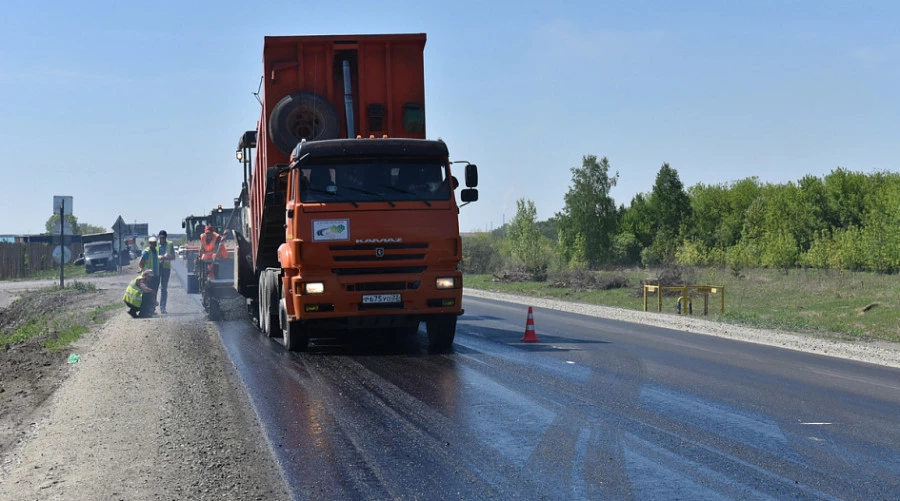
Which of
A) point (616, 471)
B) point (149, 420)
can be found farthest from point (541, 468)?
point (149, 420)

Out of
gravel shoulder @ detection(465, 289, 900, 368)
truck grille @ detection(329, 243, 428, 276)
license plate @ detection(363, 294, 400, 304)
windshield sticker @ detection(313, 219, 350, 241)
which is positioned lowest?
gravel shoulder @ detection(465, 289, 900, 368)

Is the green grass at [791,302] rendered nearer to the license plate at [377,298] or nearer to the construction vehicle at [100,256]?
the license plate at [377,298]

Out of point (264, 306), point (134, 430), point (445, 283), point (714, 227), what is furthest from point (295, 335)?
point (714, 227)

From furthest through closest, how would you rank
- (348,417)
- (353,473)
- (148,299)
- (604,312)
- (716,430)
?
(604,312)
(148,299)
(348,417)
(716,430)
(353,473)

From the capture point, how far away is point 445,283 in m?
13.4

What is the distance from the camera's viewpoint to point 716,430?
8039 millimetres

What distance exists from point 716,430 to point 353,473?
322 centimetres

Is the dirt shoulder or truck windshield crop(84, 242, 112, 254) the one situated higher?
truck windshield crop(84, 242, 112, 254)

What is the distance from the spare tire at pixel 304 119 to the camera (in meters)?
14.7

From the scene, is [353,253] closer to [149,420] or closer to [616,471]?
[149,420]

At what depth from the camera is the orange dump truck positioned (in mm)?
13086

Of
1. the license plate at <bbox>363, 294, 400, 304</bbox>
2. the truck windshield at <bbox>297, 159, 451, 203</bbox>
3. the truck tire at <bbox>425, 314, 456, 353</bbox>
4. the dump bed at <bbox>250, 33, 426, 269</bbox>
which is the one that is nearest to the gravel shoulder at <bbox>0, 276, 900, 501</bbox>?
the license plate at <bbox>363, 294, 400, 304</bbox>

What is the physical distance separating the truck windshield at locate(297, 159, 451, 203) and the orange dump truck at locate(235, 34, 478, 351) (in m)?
0.01

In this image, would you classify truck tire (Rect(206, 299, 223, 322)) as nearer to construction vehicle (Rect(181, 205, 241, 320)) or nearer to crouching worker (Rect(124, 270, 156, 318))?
construction vehicle (Rect(181, 205, 241, 320))
